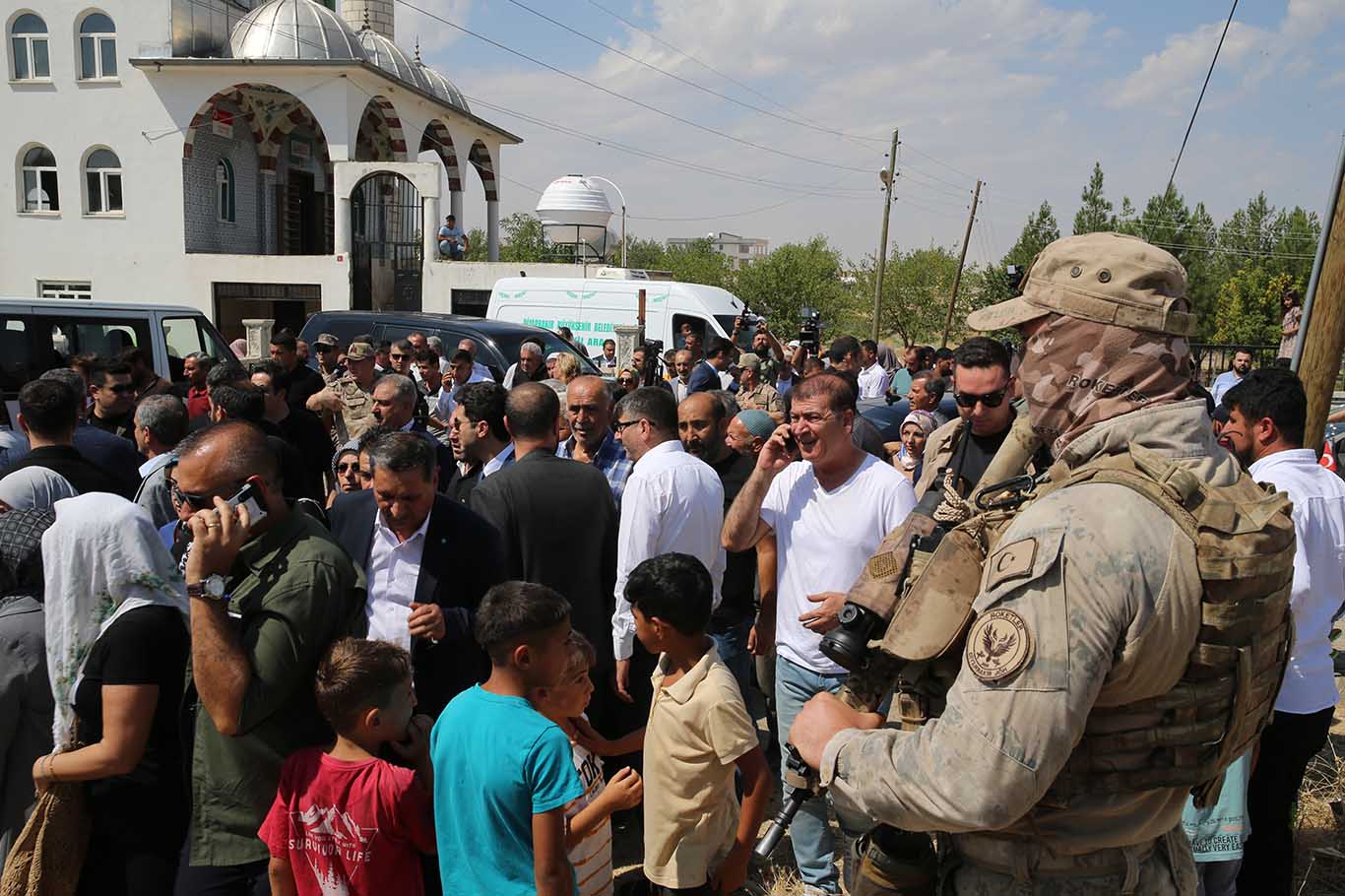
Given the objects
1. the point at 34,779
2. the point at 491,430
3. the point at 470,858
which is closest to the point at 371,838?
the point at 470,858

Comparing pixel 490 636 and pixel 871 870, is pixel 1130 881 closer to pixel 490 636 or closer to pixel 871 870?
pixel 871 870

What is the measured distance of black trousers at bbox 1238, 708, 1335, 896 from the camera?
339 cm

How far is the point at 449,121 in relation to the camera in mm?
28656

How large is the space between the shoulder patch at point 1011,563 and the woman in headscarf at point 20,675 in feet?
9.06

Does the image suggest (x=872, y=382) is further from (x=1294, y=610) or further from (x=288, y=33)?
(x=288, y=33)

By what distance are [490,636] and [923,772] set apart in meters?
1.34

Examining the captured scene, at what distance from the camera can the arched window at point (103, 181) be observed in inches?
1006

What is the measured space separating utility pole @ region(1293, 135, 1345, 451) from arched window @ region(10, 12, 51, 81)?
2898 centimetres

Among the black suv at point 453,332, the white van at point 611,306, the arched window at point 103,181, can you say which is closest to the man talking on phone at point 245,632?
the black suv at point 453,332

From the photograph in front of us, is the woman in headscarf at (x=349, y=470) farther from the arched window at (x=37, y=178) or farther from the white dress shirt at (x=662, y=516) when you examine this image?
the arched window at (x=37, y=178)

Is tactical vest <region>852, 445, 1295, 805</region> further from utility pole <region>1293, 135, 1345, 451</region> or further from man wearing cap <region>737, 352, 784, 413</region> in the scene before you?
man wearing cap <region>737, 352, 784, 413</region>

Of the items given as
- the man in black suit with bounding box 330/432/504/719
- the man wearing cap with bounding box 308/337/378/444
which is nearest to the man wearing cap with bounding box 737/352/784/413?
the man wearing cap with bounding box 308/337/378/444

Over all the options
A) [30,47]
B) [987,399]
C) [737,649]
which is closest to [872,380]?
[737,649]

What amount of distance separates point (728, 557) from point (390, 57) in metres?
28.1
